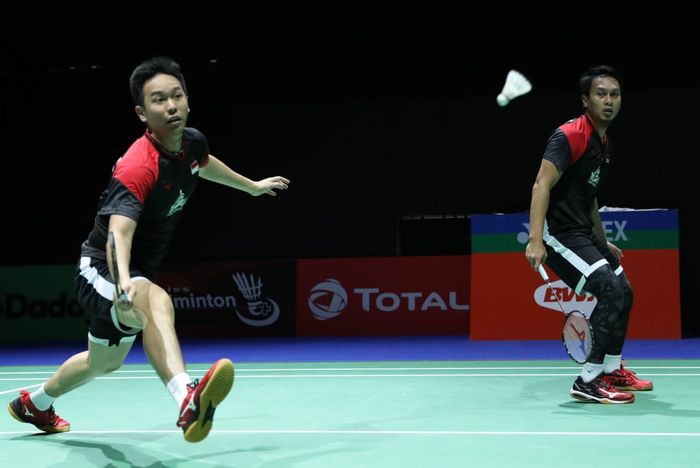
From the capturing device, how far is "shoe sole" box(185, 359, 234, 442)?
9.80 ft

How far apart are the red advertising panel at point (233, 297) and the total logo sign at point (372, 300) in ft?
1.07

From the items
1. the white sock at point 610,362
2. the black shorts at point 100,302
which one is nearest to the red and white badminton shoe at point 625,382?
the white sock at point 610,362

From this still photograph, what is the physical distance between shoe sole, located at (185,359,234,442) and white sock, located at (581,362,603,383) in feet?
8.16

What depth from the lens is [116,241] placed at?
10.6 ft

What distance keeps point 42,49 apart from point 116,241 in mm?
10234

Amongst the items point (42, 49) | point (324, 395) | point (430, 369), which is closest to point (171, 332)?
point (324, 395)

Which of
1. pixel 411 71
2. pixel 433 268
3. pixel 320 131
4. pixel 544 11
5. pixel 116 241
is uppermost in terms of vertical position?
pixel 544 11

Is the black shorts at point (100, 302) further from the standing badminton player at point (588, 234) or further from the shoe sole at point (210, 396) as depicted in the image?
the standing badminton player at point (588, 234)

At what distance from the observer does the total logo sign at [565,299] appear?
8312 mm

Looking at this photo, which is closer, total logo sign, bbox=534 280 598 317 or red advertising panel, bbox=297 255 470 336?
total logo sign, bbox=534 280 598 317

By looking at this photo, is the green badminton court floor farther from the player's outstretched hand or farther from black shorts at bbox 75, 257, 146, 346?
the player's outstretched hand

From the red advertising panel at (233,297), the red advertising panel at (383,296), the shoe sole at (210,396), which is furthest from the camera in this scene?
the red advertising panel at (233,297)

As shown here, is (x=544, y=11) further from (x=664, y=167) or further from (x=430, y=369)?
(x=430, y=369)

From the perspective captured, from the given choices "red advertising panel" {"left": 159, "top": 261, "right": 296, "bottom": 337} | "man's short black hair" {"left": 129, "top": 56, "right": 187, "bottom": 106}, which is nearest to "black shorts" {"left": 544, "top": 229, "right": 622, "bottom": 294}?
"man's short black hair" {"left": 129, "top": 56, "right": 187, "bottom": 106}
